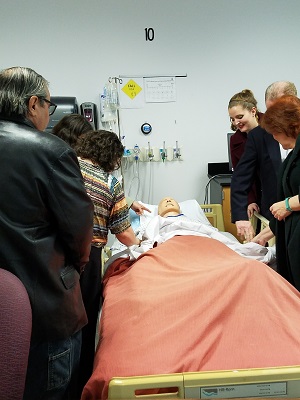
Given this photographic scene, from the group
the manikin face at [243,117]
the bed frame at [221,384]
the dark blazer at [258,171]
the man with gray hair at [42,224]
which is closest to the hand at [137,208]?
the dark blazer at [258,171]

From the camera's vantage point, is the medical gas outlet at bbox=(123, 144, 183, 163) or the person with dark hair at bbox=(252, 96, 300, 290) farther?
the medical gas outlet at bbox=(123, 144, 183, 163)

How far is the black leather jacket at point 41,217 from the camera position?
110cm

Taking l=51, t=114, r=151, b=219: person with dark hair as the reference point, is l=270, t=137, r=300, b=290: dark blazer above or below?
below

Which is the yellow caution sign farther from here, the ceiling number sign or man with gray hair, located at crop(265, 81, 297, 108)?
man with gray hair, located at crop(265, 81, 297, 108)

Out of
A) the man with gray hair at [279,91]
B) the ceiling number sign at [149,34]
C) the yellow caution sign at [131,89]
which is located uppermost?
the ceiling number sign at [149,34]

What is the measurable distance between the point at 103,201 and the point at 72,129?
17.9 inches

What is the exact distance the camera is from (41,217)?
114cm

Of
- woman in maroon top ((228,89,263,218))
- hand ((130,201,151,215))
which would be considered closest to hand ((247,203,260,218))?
woman in maroon top ((228,89,263,218))

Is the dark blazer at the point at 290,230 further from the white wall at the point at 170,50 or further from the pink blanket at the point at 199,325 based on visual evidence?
the white wall at the point at 170,50

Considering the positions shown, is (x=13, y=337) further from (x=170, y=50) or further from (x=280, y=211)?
(x=170, y=50)

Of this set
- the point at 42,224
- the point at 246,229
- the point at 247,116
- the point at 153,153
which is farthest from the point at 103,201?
the point at 153,153

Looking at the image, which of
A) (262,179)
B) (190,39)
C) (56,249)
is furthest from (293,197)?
(190,39)

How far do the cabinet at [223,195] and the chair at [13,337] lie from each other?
9.16 feet

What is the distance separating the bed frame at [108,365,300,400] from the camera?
3.55 ft
